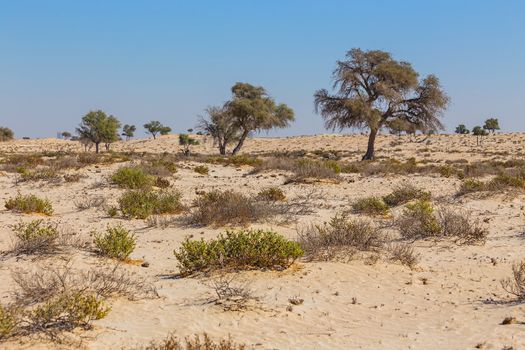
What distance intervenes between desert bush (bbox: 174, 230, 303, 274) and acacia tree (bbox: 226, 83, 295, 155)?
39847 mm

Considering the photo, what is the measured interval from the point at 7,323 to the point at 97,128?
172 feet

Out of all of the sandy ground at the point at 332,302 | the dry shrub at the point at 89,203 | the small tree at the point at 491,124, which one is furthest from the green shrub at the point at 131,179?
the small tree at the point at 491,124

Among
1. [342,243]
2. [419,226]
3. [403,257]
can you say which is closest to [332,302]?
[403,257]

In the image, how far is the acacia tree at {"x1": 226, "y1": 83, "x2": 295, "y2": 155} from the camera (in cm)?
4881

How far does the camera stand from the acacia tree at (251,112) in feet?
160

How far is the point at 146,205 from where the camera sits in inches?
533

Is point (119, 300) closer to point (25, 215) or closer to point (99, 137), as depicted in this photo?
point (25, 215)

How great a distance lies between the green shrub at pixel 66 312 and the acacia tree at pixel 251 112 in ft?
139

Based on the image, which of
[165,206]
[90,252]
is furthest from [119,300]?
[165,206]

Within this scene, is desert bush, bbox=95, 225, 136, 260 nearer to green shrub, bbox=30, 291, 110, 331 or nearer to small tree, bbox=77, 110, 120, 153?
green shrub, bbox=30, 291, 110, 331

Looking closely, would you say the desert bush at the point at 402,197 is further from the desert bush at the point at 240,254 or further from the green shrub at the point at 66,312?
the green shrub at the point at 66,312

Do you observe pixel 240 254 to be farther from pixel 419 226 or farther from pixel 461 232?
pixel 461 232

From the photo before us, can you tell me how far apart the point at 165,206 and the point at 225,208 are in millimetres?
2400

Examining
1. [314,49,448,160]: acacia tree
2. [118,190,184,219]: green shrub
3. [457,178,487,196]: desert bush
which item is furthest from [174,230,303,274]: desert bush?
[314,49,448,160]: acacia tree
